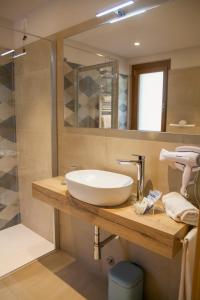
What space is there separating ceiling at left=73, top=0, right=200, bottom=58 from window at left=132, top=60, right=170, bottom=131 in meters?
0.11

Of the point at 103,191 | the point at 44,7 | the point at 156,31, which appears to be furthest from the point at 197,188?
the point at 44,7

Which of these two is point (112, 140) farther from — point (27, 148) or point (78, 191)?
point (27, 148)

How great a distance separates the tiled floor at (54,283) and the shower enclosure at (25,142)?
0.51ft

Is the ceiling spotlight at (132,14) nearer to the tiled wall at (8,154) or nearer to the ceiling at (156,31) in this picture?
the ceiling at (156,31)

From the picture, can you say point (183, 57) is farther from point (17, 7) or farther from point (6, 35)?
point (6, 35)

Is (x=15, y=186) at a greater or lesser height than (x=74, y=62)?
lesser

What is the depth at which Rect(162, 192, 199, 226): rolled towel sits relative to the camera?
1193mm

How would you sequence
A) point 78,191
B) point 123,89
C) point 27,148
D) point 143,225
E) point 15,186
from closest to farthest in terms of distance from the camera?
point 143,225
point 78,191
point 123,89
point 27,148
point 15,186

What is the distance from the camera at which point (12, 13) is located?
A: 239 centimetres

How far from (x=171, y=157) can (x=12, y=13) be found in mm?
2220

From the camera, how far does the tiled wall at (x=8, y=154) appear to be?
2.63 m

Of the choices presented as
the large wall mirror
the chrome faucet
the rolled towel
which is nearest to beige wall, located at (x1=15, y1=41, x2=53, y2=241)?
the large wall mirror

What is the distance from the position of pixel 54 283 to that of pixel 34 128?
4.94 feet

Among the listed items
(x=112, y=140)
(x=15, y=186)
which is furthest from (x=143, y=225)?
(x=15, y=186)
